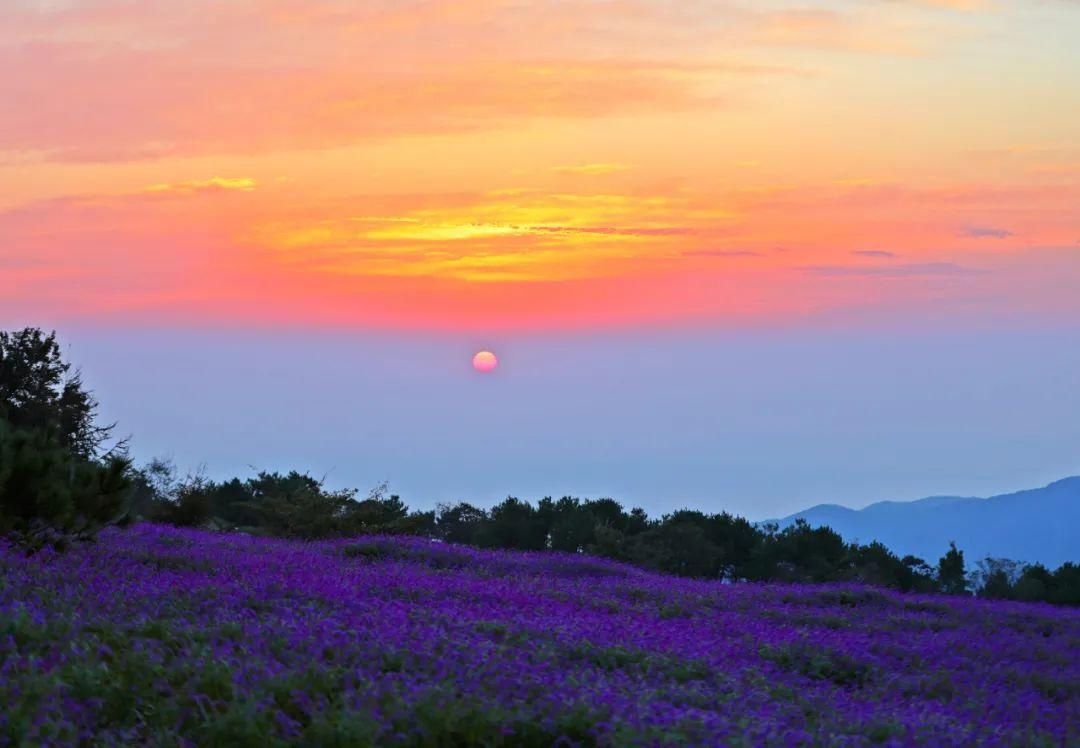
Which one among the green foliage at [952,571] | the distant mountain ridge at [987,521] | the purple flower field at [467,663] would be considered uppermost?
the distant mountain ridge at [987,521]

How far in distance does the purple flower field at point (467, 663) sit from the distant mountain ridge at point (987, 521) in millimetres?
137147

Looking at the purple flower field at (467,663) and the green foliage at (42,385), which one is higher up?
the green foliage at (42,385)

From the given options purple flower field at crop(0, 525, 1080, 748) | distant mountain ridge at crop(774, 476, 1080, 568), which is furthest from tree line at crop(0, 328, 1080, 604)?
distant mountain ridge at crop(774, 476, 1080, 568)

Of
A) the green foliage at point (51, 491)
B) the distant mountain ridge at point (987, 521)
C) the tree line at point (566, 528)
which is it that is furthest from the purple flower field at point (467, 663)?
the distant mountain ridge at point (987, 521)

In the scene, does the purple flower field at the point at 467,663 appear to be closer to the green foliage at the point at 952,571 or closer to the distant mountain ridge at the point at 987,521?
the green foliage at the point at 952,571

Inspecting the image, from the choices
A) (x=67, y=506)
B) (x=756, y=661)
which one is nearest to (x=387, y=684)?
(x=756, y=661)

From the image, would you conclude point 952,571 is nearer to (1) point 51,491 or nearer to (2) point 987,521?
(1) point 51,491

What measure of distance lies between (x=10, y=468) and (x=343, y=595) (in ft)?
17.2

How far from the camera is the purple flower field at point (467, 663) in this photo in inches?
301

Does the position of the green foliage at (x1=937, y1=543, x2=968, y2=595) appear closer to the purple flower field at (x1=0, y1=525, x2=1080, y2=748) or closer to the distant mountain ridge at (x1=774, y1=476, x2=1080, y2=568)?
the purple flower field at (x1=0, y1=525, x2=1080, y2=748)

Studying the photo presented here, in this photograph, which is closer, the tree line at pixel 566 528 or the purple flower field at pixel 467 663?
the purple flower field at pixel 467 663

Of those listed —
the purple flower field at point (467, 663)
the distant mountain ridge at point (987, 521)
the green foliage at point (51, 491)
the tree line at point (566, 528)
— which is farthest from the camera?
the distant mountain ridge at point (987, 521)

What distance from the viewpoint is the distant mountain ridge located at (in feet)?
516

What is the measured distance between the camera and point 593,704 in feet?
25.7
